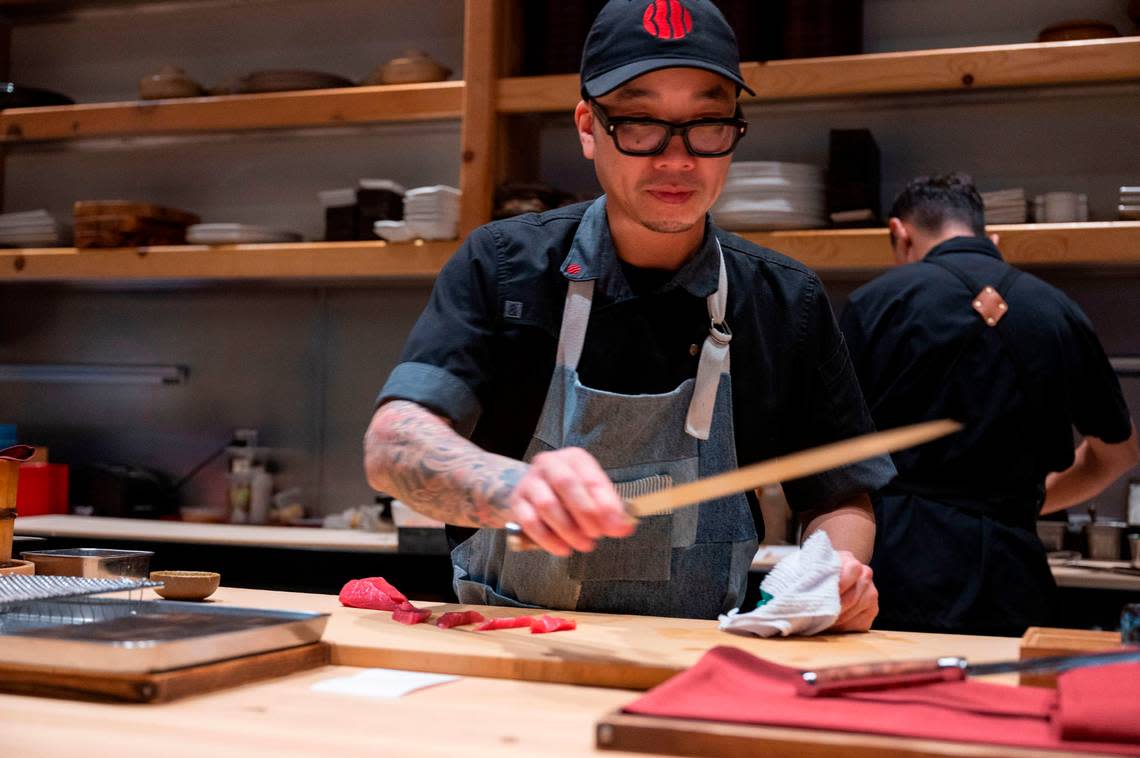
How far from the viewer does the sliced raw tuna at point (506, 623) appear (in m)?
1.45

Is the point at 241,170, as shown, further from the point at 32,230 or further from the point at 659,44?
the point at 659,44

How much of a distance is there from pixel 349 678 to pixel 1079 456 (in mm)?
2407

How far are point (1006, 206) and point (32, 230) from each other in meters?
3.33

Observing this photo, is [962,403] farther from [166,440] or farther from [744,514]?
[166,440]

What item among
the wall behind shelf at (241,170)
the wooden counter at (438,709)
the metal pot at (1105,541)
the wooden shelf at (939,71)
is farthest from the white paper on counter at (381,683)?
the wall behind shelf at (241,170)

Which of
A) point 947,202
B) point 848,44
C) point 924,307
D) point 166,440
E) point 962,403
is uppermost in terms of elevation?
point 848,44

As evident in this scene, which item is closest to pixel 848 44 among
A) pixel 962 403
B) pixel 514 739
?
pixel 962 403

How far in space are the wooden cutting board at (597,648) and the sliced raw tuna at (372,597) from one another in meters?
0.04

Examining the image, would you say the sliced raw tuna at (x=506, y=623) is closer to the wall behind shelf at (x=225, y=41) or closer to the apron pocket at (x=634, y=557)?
the apron pocket at (x=634, y=557)

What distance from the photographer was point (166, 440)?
4473 millimetres

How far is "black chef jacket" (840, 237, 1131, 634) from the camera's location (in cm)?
268

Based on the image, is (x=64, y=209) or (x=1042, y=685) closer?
(x=1042, y=685)

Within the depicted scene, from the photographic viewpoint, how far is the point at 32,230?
4.27 meters

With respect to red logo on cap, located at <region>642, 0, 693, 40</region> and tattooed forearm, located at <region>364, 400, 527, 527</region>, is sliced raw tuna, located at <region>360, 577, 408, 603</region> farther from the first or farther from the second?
red logo on cap, located at <region>642, 0, 693, 40</region>
